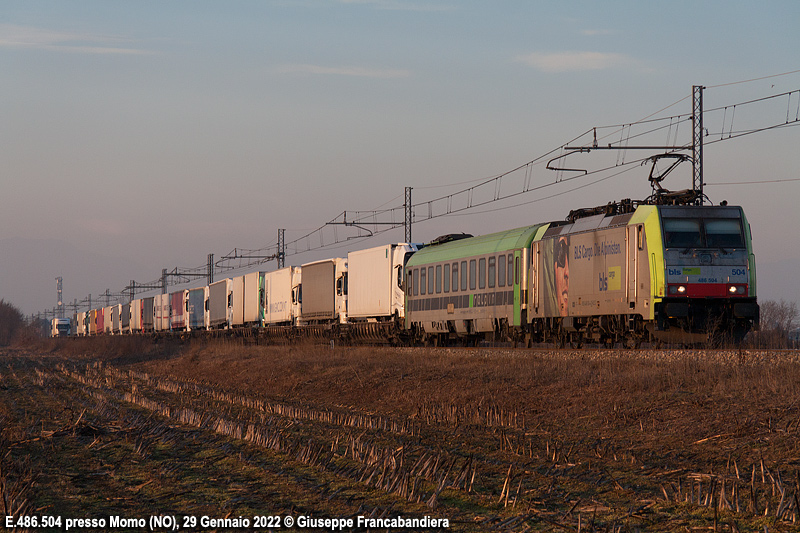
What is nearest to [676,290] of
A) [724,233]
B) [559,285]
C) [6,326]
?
[724,233]

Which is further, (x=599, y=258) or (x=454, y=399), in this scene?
(x=599, y=258)

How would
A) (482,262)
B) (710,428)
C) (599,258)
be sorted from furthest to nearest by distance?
(482,262) < (599,258) < (710,428)

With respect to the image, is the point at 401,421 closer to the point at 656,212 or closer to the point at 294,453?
the point at 294,453

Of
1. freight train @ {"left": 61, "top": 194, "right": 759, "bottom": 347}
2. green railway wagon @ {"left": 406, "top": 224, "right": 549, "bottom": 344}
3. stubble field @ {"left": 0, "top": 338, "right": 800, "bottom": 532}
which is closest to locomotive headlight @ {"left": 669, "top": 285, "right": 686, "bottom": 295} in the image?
freight train @ {"left": 61, "top": 194, "right": 759, "bottom": 347}

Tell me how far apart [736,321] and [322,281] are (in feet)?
83.5

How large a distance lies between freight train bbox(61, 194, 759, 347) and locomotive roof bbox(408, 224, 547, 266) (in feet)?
0.20

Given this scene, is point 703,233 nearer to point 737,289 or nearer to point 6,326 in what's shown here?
point 737,289

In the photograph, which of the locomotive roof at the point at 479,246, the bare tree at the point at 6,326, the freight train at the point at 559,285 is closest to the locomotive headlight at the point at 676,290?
the freight train at the point at 559,285

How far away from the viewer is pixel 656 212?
21.5 meters

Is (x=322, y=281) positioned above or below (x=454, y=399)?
above

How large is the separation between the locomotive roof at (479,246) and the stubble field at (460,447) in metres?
5.94

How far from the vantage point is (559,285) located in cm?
2556

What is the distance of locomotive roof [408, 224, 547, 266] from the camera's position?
28.3 meters

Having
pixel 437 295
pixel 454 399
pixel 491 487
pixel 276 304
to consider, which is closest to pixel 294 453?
pixel 491 487
